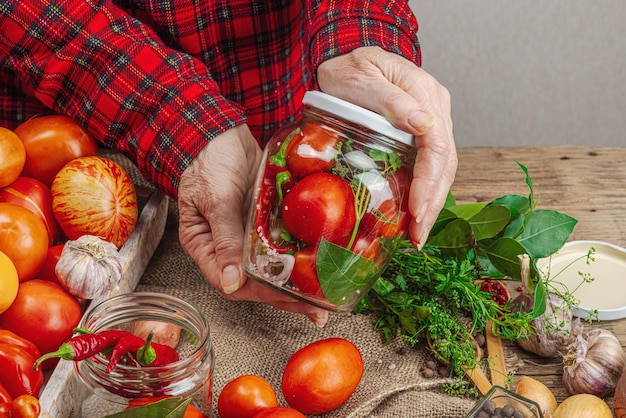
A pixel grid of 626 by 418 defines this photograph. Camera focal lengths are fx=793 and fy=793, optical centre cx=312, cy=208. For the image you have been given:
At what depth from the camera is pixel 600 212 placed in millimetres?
1469

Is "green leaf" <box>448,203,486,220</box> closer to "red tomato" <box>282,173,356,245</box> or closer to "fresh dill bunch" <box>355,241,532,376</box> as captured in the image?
"fresh dill bunch" <box>355,241,532,376</box>

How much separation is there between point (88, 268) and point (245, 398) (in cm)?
26

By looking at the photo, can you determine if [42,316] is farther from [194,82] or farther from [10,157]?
[194,82]

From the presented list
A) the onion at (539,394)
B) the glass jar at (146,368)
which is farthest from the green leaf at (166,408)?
the onion at (539,394)

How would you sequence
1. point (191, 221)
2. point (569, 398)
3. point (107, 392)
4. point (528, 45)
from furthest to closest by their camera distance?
point (528, 45) → point (191, 221) → point (569, 398) → point (107, 392)

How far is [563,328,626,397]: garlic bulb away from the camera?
107 centimetres

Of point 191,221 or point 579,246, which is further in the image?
point 579,246

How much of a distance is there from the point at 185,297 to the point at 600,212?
2.57ft

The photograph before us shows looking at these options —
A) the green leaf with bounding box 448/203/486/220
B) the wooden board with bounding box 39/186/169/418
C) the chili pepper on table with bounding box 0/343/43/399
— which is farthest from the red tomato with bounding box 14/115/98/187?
the green leaf with bounding box 448/203/486/220

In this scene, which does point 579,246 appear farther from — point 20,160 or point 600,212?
point 20,160

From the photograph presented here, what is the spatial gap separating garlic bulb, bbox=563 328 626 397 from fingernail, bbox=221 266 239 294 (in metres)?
0.47

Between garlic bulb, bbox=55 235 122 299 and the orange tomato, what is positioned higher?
the orange tomato

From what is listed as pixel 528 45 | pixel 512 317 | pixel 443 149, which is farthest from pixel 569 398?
pixel 528 45

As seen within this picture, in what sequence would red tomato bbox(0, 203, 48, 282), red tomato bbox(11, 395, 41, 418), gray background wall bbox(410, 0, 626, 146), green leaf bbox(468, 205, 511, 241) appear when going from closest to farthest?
red tomato bbox(11, 395, 41, 418) < red tomato bbox(0, 203, 48, 282) < green leaf bbox(468, 205, 511, 241) < gray background wall bbox(410, 0, 626, 146)
